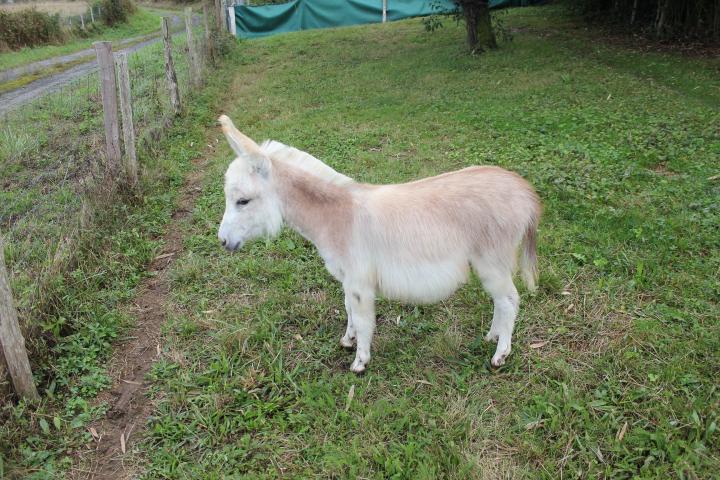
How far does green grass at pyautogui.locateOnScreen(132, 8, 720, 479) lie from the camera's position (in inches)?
109

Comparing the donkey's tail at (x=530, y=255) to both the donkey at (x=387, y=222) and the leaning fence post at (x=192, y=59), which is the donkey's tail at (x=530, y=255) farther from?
the leaning fence post at (x=192, y=59)

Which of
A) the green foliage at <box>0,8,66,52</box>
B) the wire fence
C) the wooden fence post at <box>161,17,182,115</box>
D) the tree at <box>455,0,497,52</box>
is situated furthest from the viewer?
the green foliage at <box>0,8,66,52</box>

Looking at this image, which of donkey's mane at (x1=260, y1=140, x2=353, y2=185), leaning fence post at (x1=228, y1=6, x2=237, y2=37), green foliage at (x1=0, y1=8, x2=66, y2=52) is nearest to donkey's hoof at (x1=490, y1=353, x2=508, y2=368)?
donkey's mane at (x1=260, y1=140, x2=353, y2=185)

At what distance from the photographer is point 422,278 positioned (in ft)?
10.1

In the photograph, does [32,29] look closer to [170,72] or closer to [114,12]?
[114,12]

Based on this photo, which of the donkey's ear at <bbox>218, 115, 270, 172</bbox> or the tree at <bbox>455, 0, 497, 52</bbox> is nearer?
the donkey's ear at <bbox>218, 115, 270, 172</bbox>

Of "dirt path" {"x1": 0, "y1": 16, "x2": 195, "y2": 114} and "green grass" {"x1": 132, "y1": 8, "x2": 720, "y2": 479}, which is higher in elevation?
"dirt path" {"x1": 0, "y1": 16, "x2": 195, "y2": 114}

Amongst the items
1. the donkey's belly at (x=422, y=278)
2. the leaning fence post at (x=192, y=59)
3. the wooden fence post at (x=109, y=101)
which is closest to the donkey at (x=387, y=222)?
the donkey's belly at (x=422, y=278)

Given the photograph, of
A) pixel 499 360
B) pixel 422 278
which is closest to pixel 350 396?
pixel 422 278

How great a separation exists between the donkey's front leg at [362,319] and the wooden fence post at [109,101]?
3792 millimetres

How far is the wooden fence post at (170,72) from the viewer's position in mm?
8289

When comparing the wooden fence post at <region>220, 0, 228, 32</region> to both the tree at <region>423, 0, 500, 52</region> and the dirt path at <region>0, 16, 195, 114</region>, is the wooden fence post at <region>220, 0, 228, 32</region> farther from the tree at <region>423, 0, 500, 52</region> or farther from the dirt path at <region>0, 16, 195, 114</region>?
the tree at <region>423, 0, 500, 52</region>

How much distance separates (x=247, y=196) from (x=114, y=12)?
2843 cm

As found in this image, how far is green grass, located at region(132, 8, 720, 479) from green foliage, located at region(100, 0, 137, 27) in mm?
23812
